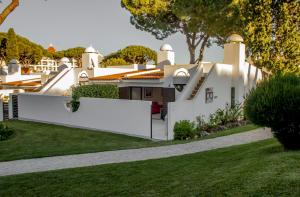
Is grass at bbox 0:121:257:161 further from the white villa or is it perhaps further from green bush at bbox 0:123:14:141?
the white villa

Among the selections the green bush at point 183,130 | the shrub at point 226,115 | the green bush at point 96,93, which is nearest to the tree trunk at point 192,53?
the shrub at point 226,115

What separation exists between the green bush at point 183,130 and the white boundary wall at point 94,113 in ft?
4.76

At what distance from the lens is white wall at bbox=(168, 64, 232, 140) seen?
15523mm

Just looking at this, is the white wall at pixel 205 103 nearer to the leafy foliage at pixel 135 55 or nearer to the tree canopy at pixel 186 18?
the tree canopy at pixel 186 18

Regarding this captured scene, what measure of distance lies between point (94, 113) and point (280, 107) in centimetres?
1204

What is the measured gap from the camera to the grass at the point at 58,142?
12305 millimetres

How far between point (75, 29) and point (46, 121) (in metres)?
15.9

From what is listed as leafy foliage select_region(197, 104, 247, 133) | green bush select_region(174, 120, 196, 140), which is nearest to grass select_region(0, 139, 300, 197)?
green bush select_region(174, 120, 196, 140)

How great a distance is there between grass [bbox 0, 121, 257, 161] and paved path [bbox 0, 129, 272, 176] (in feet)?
2.38

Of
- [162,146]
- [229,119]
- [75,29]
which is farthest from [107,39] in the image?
[162,146]

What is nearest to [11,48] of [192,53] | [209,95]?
[192,53]

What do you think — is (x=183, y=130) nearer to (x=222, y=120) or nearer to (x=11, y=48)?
(x=222, y=120)

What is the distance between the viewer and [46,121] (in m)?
21.1

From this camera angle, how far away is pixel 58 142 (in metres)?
14.7
